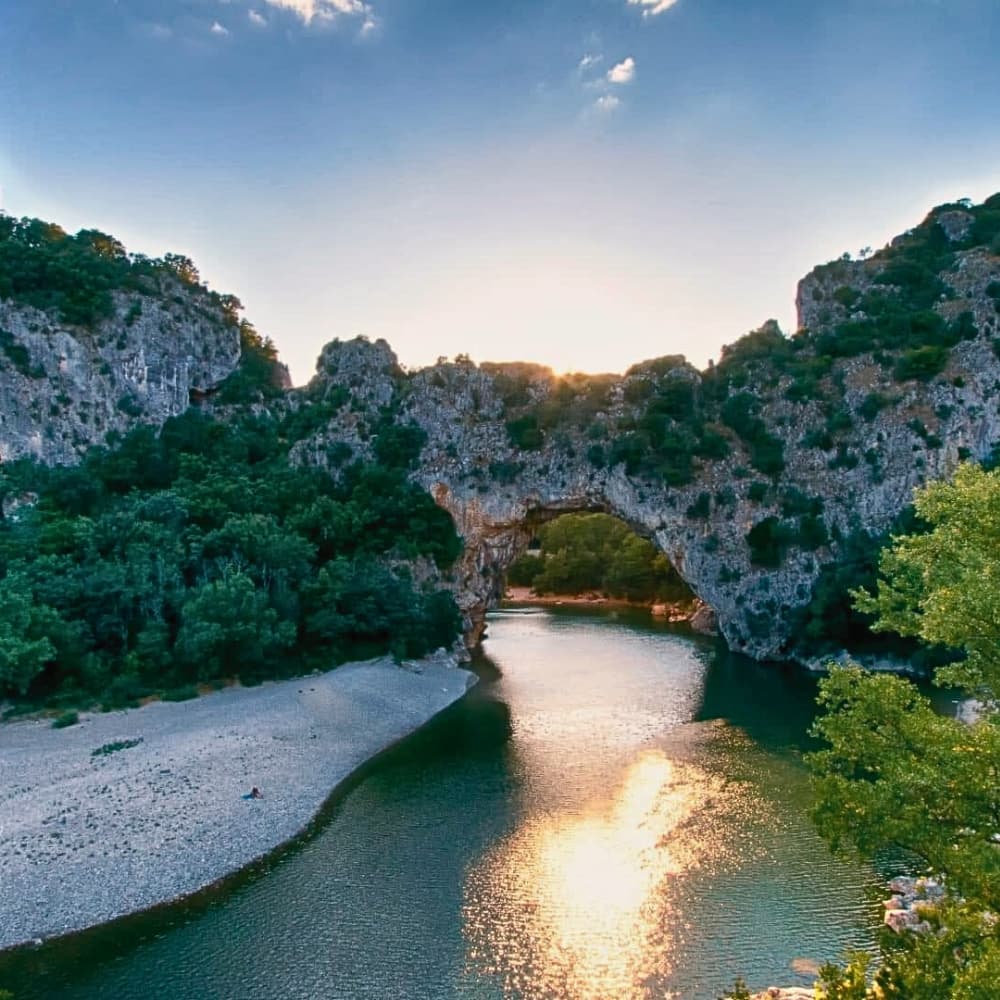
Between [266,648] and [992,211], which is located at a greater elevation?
[992,211]

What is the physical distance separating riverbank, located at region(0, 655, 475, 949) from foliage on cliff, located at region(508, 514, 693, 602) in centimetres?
4162

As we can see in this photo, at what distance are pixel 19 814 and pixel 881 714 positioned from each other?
21522mm

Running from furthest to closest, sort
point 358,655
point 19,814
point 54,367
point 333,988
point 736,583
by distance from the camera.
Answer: point 54,367 → point 736,583 → point 358,655 → point 19,814 → point 333,988

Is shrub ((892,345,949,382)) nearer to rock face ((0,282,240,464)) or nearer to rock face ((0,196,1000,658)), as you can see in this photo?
rock face ((0,196,1000,658))

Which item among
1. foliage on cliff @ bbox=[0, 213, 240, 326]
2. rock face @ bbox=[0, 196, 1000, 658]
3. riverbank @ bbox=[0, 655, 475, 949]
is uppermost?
foliage on cliff @ bbox=[0, 213, 240, 326]

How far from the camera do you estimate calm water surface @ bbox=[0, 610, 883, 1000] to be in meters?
14.4

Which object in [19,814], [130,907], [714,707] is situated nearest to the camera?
[130,907]

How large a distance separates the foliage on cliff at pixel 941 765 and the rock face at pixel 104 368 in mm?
53869

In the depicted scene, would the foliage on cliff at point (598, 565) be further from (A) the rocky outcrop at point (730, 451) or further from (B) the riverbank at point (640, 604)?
(A) the rocky outcrop at point (730, 451)

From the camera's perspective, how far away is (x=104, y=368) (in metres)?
56.4

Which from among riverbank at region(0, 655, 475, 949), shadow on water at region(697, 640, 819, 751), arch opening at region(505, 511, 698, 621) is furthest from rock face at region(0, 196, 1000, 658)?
riverbank at region(0, 655, 475, 949)

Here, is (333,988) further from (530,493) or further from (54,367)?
(54,367)

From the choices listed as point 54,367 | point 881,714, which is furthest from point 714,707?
point 54,367

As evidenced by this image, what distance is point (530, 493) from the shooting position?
50688mm
